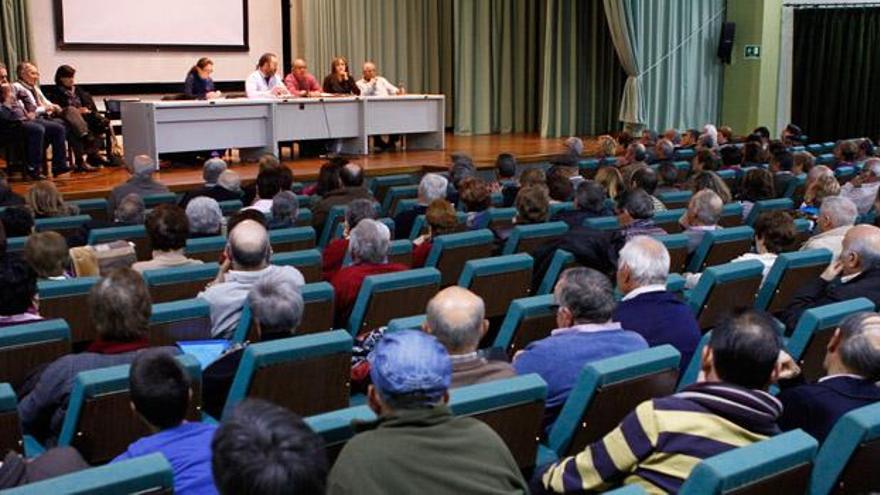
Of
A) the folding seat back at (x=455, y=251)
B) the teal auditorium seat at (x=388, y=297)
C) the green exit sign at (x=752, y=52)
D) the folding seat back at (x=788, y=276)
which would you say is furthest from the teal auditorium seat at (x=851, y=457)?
the green exit sign at (x=752, y=52)

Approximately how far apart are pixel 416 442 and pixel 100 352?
144cm

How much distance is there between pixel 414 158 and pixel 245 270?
6553mm

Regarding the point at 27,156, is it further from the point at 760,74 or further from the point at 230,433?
the point at 760,74

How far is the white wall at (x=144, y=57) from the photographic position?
38.0 ft

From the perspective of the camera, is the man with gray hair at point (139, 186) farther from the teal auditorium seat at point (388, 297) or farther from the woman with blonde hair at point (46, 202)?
the teal auditorium seat at point (388, 297)

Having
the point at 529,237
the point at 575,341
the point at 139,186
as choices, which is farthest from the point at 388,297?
the point at 139,186

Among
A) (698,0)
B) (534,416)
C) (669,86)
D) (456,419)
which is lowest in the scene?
(534,416)

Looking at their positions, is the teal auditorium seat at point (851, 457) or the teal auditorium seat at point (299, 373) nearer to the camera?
the teal auditorium seat at point (851, 457)

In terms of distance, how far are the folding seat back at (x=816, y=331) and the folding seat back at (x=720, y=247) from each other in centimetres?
149

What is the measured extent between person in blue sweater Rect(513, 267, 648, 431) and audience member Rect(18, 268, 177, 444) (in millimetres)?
1096

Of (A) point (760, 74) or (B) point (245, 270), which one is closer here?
(B) point (245, 270)

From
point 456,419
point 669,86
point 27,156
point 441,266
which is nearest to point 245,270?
point 441,266

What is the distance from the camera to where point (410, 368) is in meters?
2.05

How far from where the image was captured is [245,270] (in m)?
3.97
